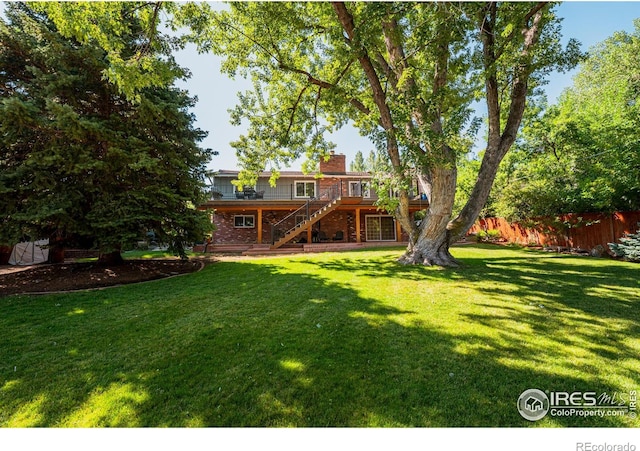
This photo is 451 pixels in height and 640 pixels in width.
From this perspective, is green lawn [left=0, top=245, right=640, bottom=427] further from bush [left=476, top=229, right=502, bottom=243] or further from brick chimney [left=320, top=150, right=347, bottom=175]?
A: brick chimney [left=320, top=150, right=347, bottom=175]

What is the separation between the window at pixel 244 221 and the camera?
1828cm

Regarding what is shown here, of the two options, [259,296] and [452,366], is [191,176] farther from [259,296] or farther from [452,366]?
[452,366]

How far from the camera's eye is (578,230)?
12.1 meters

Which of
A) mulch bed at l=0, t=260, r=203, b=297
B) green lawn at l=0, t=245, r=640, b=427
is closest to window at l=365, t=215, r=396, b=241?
mulch bed at l=0, t=260, r=203, b=297

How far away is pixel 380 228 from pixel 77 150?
53.9 ft

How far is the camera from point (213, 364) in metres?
3.00

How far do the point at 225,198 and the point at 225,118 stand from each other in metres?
8.01

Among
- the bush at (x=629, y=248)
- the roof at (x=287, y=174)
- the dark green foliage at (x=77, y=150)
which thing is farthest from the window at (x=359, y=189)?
the bush at (x=629, y=248)

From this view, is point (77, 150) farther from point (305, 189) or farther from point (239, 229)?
point (305, 189)

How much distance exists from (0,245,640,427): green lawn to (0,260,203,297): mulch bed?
119 cm

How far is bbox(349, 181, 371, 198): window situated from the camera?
645 inches

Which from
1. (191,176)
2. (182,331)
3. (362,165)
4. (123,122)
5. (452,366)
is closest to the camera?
(452,366)

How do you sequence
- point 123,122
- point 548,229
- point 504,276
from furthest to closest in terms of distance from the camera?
point 548,229, point 123,122, point 504,276
